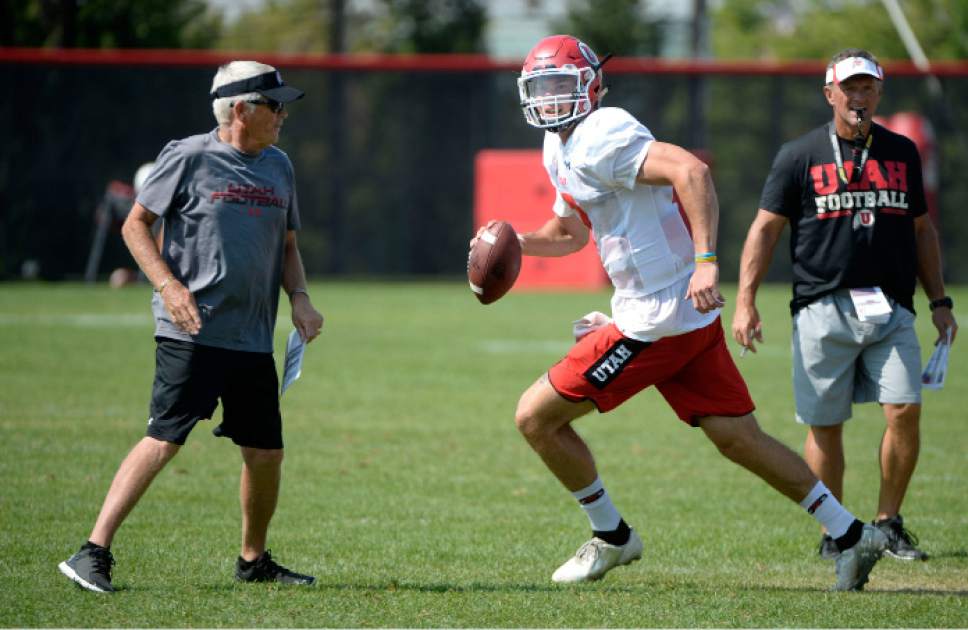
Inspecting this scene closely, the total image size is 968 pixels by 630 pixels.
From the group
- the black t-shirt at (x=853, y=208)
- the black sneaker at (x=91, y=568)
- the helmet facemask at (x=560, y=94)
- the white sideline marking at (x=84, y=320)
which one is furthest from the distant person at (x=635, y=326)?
the white sideline marking at (x=84, y=320)

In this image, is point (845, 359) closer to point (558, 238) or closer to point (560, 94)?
point (558, 238)

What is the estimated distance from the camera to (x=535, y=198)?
21906 mm

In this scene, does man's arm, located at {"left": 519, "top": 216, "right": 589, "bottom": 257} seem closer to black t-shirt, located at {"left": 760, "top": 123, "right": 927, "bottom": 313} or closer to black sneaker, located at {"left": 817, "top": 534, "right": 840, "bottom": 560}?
black t-shirt, located at {"left": 760, "top": 123, "right": 927, "bottom": 313}

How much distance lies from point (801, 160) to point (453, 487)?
2741 mm

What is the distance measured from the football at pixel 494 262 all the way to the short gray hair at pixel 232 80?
109 cm

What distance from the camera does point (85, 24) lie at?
82.6 ft

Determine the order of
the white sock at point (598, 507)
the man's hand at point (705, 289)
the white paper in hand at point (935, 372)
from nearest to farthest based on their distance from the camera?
the man's hand at point (705, 289) → the white sock at point (598, 507) → the white paper in hand at point (935, 372)

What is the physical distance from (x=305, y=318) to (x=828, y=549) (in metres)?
2.56

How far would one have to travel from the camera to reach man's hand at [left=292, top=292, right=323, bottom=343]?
5.56 meters

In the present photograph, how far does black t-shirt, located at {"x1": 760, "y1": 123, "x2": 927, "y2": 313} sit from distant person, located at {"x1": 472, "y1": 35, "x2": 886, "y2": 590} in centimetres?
101

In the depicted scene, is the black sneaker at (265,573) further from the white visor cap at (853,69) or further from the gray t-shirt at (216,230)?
the white visor cap at (853,69)

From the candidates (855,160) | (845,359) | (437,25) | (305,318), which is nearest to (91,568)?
(305,318)

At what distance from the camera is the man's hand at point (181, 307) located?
16.8 feet

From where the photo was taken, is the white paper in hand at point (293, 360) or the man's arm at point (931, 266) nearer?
the white paper in hand at point (293, 360)
